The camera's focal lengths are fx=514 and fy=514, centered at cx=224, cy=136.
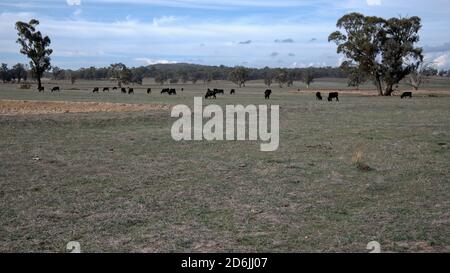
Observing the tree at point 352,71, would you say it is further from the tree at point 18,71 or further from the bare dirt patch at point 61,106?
the tree at point 18,71

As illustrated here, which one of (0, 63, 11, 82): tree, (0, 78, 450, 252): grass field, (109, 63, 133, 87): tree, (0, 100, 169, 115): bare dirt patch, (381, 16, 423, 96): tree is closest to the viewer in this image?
(0, 78, 450, 252): grass field

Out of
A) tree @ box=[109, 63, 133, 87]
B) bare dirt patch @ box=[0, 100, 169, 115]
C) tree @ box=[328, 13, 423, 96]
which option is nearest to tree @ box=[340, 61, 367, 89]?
tree @ box=[328, 13, 423, 96]

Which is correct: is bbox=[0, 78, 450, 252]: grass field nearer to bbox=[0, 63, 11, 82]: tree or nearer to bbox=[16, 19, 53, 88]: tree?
bbox=[16, 19, 53, 88]: tree

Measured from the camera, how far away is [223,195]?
9758mm

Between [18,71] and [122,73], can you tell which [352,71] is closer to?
[122,73]

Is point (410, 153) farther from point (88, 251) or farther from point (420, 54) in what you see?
point (420, 54)

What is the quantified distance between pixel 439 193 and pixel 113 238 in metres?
6.31

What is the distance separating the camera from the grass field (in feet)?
23.2

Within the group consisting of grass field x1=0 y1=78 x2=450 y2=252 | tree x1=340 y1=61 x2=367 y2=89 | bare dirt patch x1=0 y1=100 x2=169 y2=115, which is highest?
tree x1=340 y1=61 x2=367 y2=89

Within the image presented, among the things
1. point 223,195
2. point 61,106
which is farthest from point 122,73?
point 223,195

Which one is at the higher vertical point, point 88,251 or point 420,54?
point 420,54
